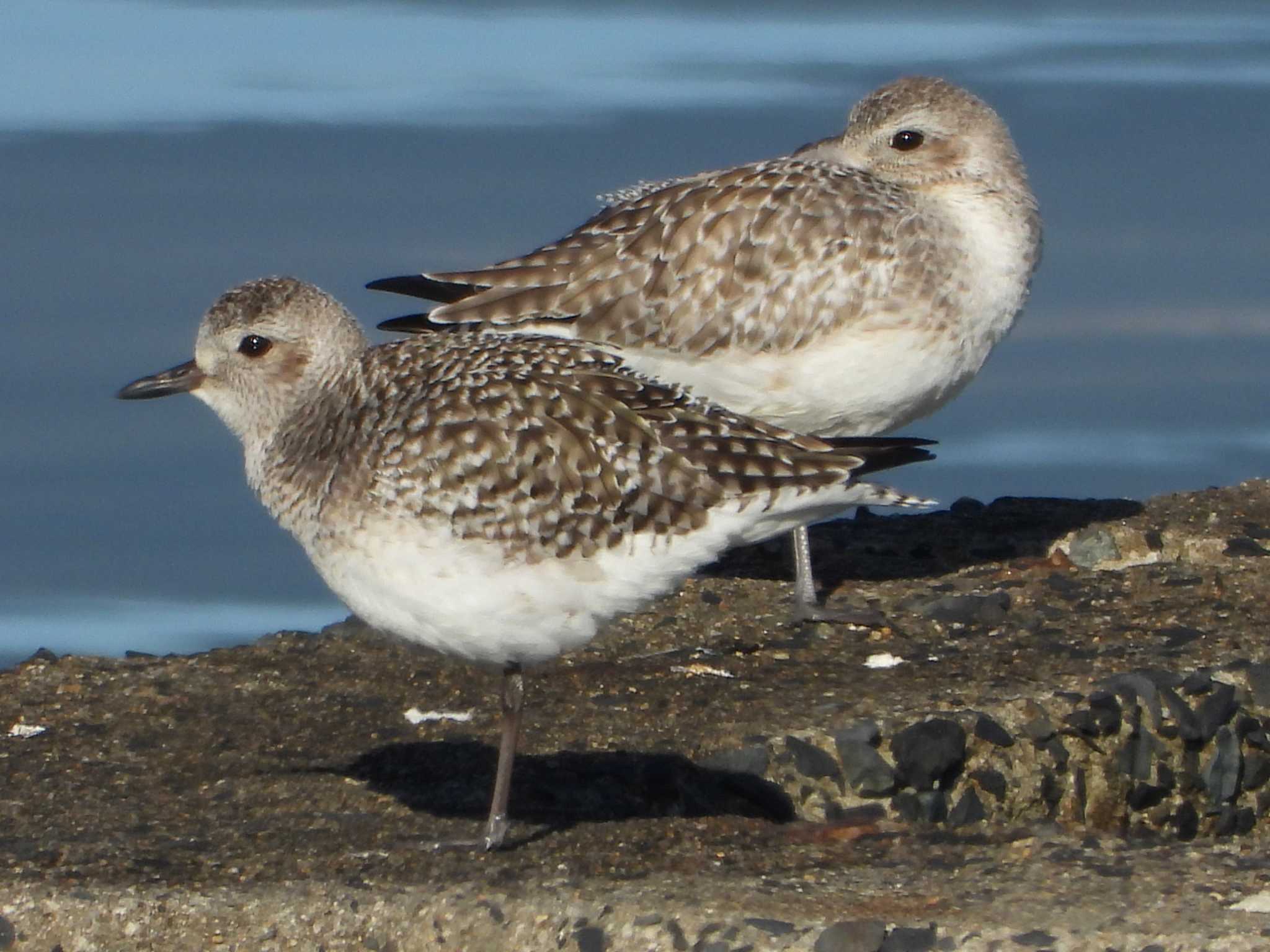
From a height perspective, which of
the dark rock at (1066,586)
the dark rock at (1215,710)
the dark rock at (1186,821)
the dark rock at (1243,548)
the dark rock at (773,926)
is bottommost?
the dark rock at (773,926)

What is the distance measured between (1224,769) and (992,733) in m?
0.86

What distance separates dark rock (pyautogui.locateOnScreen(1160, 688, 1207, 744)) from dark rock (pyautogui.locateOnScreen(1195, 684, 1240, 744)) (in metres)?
0.01

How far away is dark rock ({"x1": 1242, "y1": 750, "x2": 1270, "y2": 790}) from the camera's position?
23.9 feet

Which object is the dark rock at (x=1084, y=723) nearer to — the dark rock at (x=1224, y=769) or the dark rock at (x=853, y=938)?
the dark rock at (x=1224, y=769)

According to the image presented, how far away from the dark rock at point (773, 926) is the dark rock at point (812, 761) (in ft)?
4.35

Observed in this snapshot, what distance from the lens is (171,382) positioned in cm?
688

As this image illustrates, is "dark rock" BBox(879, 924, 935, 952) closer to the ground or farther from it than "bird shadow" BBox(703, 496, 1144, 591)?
closer to the ground

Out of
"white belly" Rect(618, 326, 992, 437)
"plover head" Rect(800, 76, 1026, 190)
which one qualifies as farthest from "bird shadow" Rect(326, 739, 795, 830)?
"plover head" Rect(800, 76, 1026, 190)

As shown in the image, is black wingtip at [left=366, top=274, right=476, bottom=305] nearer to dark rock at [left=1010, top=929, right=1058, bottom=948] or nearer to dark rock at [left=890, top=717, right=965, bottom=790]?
dark rock at [left=890, top=717, right=965, bottom=790]

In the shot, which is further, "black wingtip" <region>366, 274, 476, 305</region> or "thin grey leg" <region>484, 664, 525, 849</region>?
"black wingtip" <region>366, 274, 476, 305</region>

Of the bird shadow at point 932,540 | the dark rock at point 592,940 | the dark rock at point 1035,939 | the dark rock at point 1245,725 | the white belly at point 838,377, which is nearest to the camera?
the dark rock at point 1035,939

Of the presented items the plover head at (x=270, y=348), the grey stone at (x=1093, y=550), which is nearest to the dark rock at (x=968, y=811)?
the plover head at (x=270, y=348)

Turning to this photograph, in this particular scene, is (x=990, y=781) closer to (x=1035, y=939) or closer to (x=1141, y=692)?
(x=1141, y=692)

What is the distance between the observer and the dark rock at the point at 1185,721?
23.7ft
